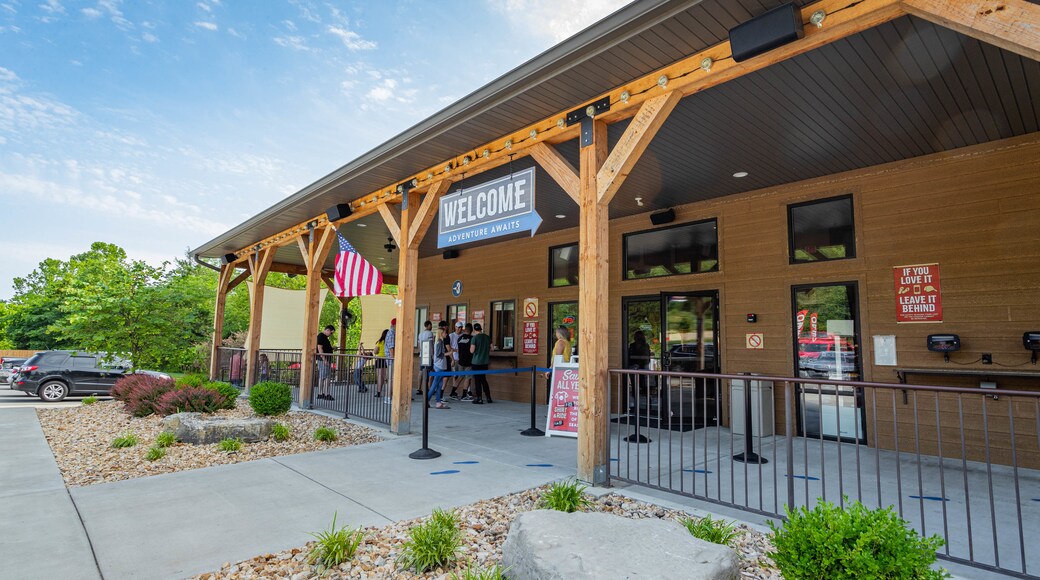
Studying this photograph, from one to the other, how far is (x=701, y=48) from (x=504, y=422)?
5.70 metres

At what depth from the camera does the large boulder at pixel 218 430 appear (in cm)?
602

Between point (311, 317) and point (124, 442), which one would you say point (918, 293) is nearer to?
point (311, 317)

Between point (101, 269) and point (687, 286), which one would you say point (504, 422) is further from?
point (101, 269)

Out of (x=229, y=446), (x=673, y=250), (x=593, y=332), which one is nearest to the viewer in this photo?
(x=593, y=332)

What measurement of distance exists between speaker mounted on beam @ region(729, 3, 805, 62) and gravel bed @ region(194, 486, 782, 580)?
313 cm

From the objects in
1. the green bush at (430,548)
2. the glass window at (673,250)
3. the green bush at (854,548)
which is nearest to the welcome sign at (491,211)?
the green bush at (430,548)

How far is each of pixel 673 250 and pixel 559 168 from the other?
380 centimetres

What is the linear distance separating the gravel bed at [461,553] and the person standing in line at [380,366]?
3.70 meters

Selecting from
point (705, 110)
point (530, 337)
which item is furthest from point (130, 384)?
point (705, 110)

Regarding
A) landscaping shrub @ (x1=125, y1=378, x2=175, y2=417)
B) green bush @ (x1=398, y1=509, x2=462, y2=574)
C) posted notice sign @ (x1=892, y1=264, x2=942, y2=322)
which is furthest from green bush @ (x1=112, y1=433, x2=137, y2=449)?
posted notice sign @ (x1=892, y1=264, x2=942, y2=322)

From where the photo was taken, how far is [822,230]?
255 inches

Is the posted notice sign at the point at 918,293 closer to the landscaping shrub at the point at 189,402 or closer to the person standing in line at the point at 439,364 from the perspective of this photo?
the person standing in line at the point at 439,364

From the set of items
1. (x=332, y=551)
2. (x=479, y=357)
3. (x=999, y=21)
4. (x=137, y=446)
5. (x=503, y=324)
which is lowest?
(x=137, y=446)

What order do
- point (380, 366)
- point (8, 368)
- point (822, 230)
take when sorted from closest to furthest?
point (822, 230), point (380, 366), point (8, 368)
